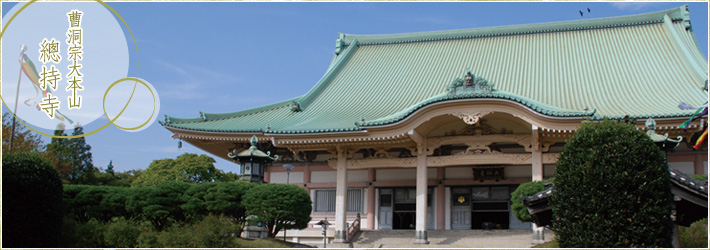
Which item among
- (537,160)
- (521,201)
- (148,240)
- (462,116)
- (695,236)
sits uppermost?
(462,116)

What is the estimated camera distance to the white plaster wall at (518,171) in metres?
21.2

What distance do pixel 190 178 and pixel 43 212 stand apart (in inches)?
857

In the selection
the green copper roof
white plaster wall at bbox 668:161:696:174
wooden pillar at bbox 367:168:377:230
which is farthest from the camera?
wooden pillar at bbox 367:168:377:230

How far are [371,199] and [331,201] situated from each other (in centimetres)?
140

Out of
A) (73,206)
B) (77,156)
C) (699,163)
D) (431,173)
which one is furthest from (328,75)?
(77,156)

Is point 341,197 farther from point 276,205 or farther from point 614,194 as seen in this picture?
point 614,194

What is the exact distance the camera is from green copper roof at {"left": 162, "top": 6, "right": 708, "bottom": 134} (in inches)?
800

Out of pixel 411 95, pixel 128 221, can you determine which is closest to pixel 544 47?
pixel 411 95

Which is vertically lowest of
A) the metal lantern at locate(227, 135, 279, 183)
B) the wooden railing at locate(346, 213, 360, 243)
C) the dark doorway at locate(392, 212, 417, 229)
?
the wooden railing at locate(346, 213, 360, 243)

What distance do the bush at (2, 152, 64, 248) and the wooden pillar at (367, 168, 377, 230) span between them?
10.9 meters

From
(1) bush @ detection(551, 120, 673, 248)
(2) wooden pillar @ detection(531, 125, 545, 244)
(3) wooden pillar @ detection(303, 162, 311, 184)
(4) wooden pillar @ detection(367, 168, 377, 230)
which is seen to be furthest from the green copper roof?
(1) bush @ detection(551, 120, 673, 248)

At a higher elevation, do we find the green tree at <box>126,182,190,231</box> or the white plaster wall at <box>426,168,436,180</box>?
the white plaster wall at <box>426,168,436,180</box>

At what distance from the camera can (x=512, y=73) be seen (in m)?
24.2

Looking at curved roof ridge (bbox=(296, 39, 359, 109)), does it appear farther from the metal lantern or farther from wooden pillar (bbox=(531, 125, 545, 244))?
wooden pillar (bbox=(531, 125, 545, 244))
